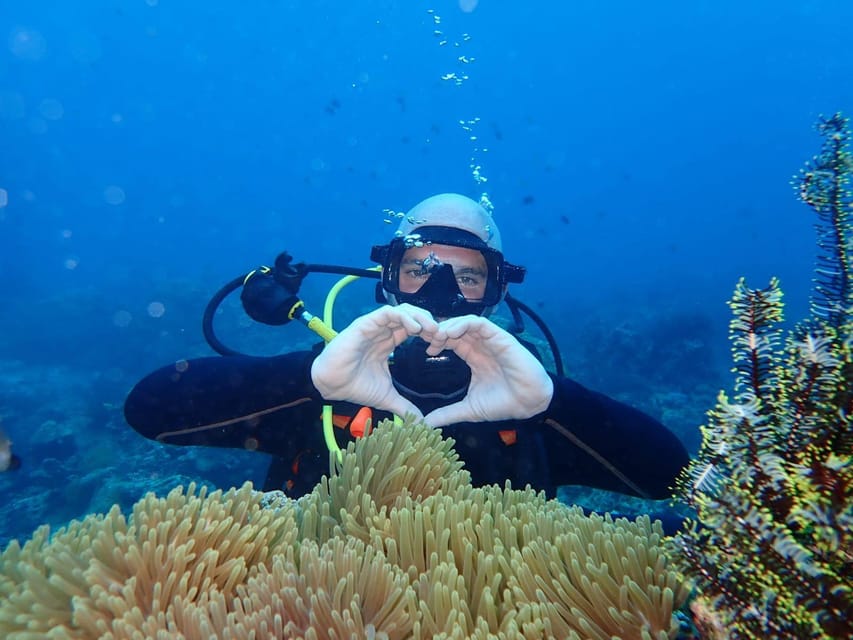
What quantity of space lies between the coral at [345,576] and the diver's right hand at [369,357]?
132cm

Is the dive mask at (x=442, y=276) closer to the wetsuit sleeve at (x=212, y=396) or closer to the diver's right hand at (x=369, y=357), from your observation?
the diver's right hand at (x=369, y=357)

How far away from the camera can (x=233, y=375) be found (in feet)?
10.7

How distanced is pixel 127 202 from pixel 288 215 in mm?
34121

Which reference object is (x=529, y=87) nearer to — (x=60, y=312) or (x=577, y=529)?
(x=60, y=312)

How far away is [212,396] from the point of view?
3.22 metres

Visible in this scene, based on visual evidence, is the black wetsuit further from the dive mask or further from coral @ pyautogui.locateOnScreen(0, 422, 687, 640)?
coral @ pyautogui.locateOnScreen(0, 422, 687, 640)

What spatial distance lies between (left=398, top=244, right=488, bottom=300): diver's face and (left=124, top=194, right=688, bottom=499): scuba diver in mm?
234

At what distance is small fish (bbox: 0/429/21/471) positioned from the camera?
276cm

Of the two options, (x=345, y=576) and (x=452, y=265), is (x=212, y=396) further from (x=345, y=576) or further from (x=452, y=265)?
(x=345, y=576)

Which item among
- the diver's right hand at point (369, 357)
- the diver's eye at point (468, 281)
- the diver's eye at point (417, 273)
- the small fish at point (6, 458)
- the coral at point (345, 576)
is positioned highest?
the diver's eye at point (468, 281)

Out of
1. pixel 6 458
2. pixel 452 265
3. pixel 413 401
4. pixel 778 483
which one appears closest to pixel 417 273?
pixel 452 265

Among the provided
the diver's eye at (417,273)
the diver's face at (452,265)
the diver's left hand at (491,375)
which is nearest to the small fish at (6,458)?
the diver's left hand at (491,375)

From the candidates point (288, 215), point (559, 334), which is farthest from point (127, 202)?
point (559, 334)

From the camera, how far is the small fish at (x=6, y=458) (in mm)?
2756
